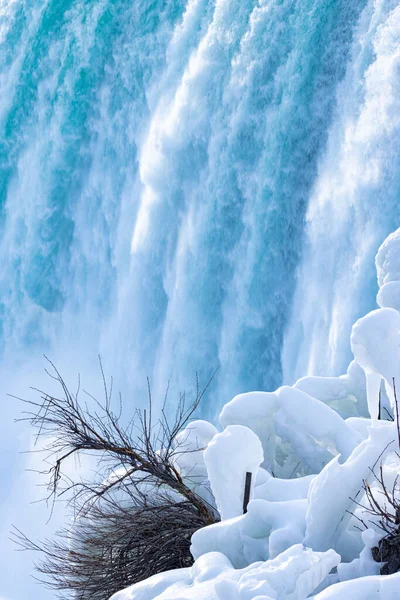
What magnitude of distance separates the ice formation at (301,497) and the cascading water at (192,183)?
12.3ft

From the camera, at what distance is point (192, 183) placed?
1716cm

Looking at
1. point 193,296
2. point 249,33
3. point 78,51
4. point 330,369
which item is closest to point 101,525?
point 330,369

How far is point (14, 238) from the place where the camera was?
22.9 meters

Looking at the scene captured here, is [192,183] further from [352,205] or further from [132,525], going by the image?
[132,525]

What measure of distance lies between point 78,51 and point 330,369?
1244 cm

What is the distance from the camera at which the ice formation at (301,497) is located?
14.4 ft

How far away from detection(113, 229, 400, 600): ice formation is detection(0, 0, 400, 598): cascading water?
3743mm

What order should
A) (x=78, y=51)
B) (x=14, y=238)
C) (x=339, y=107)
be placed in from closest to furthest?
(x=339, y=107) → (x=78, y=51) → (x=14, y=238)

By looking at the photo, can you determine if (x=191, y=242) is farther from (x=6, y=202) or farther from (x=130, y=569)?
(x=130, y=569)

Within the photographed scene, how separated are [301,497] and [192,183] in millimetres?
11504

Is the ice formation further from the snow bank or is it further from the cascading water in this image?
the cascading water

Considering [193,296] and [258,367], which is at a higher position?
[193,296]

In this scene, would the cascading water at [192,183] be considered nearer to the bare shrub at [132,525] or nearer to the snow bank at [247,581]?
the bare shrub at [132,525]

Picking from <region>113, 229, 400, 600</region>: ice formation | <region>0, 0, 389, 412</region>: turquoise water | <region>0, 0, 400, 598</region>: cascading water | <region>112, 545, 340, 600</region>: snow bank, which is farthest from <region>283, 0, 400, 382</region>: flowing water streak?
<region>112, 545, 340, 600</region>: snow bank
